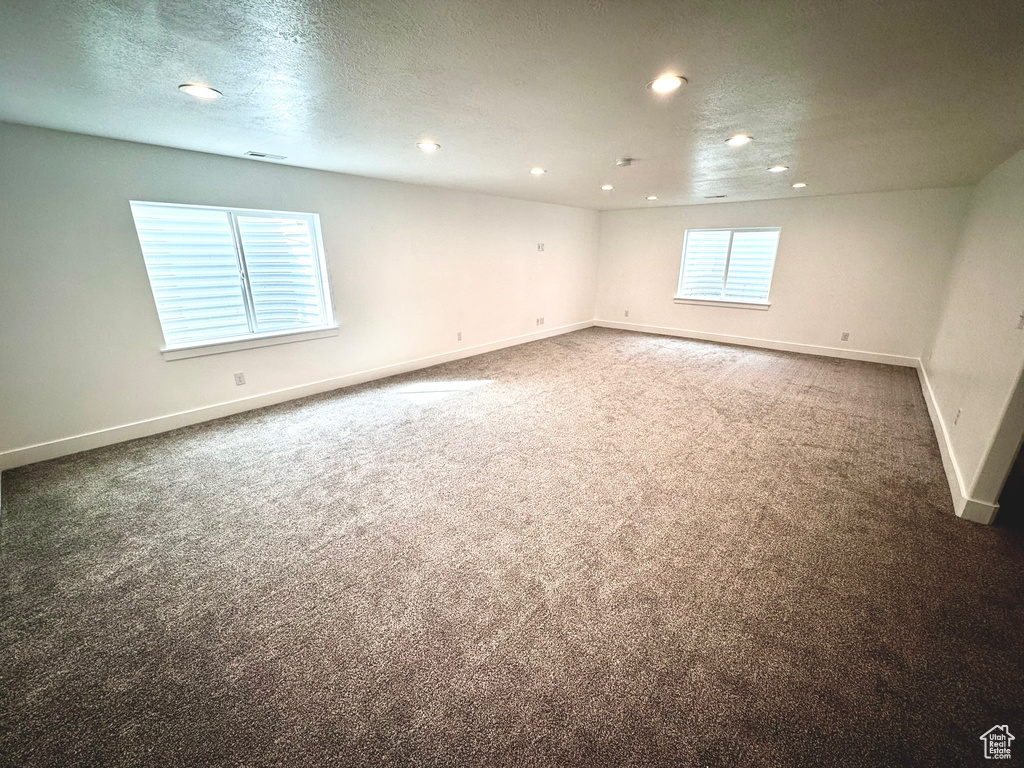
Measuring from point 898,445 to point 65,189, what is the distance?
6.37m

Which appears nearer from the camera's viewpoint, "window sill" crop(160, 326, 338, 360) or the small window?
the small window

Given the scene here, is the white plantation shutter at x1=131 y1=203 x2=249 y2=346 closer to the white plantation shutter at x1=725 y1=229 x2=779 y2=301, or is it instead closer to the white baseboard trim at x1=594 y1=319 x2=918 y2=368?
the white baseboard trim at x1=594 y1=319 x2=918 y2=368

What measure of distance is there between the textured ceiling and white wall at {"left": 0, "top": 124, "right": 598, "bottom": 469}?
293 millimetres

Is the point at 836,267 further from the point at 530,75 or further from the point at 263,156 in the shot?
the point at 263,156

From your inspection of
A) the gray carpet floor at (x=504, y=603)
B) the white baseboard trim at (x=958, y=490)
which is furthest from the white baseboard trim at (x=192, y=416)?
the white baseboard trim at (x=958, y=490)

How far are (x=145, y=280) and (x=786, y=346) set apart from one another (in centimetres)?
763

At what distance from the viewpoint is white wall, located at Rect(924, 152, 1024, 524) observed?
2141 millimetres

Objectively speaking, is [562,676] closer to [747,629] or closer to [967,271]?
[747,629]

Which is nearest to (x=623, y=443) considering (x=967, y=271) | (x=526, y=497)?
(x=526, y=497)

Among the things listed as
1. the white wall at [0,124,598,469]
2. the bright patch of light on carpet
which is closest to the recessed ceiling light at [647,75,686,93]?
the bright patch of light on carpet

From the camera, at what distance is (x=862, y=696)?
1.33 m

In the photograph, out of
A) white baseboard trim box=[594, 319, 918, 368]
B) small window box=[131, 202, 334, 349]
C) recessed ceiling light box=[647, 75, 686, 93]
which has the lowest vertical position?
white baseboard trim box=[594, 319, 918, 368]

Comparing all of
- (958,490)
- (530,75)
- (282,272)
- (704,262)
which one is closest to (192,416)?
(282,272)

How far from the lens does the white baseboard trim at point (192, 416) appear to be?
2816 mm
